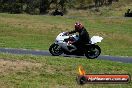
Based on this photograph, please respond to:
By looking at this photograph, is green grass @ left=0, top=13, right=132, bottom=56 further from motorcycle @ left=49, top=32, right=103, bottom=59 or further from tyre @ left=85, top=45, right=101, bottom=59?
tyre @ left=85, top=45, right=101, bottom=59

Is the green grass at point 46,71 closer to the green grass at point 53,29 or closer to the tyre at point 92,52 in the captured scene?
the tyre at point 92,52

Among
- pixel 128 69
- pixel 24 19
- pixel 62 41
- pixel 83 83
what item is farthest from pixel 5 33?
pixel 83 83

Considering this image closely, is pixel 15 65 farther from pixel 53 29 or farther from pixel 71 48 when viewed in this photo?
pixel 53 29

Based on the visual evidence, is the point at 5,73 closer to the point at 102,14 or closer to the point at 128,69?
the point at 128,69

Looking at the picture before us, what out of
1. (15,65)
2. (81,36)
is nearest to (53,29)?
(81,36)

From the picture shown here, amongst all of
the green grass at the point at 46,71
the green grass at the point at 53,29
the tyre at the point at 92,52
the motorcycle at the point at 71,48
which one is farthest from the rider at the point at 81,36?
the green grass at the point at 53,29

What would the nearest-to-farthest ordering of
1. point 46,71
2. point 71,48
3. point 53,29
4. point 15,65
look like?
point 46,71 → point 15,65 → point 71,48 → point 53,29

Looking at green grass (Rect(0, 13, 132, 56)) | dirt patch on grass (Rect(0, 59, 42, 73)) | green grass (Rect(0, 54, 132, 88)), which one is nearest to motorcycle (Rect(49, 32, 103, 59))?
green grass (Rect(0, 54, 132, 88))

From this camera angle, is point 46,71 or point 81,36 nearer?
point 46,71

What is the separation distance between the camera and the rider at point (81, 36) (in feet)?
72.6

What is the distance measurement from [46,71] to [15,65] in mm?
1350

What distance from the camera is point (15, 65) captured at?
1659 centimetres

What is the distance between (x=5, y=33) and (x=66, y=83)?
28.0 metres

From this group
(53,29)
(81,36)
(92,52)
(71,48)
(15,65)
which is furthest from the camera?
(53,29)
